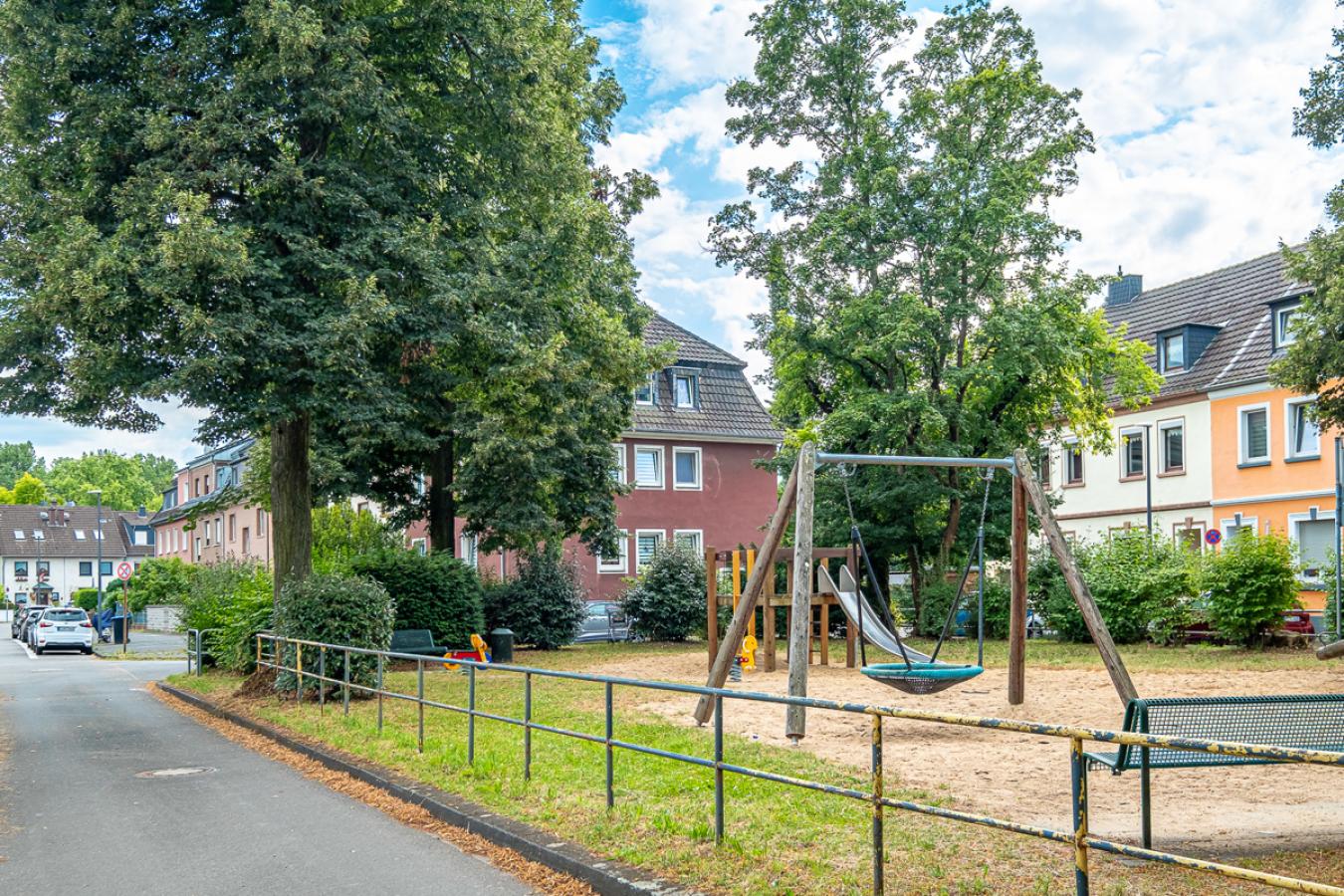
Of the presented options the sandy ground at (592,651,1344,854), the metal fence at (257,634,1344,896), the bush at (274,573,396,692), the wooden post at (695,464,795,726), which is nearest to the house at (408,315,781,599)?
the bush at (274,573,396,692)

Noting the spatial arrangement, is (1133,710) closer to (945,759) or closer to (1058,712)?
(945,759)

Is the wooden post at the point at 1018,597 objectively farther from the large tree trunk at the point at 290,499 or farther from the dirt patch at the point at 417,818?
the large tree trunk at the point at 290,499

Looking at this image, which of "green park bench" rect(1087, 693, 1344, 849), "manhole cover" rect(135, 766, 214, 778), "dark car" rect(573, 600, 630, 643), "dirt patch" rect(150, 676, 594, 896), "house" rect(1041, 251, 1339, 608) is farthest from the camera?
"house" rect(1041, 251, 1339, 608)

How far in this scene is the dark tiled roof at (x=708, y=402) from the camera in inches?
1859

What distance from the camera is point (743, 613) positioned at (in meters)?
13.1

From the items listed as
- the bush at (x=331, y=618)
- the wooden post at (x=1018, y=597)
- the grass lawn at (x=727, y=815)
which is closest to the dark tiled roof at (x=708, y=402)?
the bush at (x=331, y=618)

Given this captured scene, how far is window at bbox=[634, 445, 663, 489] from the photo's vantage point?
46812 mm

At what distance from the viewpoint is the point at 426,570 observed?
2622 cm

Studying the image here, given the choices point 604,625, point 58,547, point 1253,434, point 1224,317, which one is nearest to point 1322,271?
point 604,625

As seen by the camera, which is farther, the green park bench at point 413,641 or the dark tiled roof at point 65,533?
the dark tiled roof at point 65,533

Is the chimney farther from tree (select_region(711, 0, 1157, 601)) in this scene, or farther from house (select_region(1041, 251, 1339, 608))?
tree (select_region(711, 0, 1157, 601))

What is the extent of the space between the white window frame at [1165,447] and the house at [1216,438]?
5 cm

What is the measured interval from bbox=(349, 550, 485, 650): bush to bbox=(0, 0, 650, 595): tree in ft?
20.5

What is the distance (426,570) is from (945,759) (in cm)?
1719
